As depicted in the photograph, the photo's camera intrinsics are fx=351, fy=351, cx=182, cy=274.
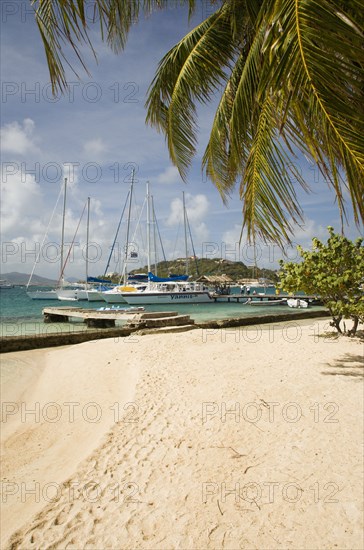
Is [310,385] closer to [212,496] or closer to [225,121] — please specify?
[212,496]

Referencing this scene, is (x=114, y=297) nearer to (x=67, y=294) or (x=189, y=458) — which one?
(x=67, y=294)

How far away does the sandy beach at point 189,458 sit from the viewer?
3.78 metres

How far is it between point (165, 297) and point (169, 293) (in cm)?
77

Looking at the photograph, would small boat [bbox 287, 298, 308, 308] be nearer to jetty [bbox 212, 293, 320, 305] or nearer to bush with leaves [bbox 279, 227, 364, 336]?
jetty [bbox 212, 293, 320, 305]

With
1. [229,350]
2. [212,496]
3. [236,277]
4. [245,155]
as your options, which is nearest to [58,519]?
[212,496]

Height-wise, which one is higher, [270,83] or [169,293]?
[270,83]

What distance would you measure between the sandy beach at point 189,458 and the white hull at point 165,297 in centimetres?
3250

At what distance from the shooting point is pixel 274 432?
575 cm

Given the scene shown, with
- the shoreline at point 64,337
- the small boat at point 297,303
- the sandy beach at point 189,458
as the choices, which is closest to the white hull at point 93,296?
the small boat at point 297,303

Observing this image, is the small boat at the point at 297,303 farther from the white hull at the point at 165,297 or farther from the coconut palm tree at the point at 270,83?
the coconut palm tree at the point at 270,83

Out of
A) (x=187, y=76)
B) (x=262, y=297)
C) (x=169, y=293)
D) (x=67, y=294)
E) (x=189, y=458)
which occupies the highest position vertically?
(x=187, y=76)

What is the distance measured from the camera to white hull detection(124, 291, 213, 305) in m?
42.9

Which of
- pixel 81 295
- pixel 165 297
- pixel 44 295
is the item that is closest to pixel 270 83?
pixel 165 297

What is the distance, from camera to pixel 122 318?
2191 cm
